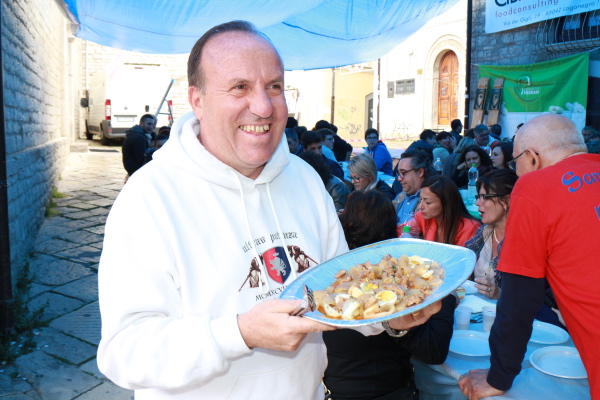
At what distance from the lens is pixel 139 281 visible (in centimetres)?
129

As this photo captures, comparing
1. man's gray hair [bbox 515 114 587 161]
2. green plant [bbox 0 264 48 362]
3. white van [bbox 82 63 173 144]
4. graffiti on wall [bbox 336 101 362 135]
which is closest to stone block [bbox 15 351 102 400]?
green plant [bbox 0 264 48 362]

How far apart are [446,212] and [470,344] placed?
192cm

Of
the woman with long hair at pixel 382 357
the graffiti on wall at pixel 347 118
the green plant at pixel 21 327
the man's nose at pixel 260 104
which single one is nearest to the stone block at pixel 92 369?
the green plant at pixel 21 327

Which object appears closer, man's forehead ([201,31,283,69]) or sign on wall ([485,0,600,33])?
man's forehead ([201,31,283,69])

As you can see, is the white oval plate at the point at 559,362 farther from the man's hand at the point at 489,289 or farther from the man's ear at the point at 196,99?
the man's ear at the point at 196,99

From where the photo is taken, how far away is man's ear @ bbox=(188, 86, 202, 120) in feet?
5.19

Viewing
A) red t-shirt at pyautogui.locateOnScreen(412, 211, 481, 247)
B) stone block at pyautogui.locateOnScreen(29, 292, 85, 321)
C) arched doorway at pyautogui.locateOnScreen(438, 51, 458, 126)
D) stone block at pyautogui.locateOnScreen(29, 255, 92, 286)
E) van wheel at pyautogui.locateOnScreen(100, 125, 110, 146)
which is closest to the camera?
red t-shirt at pyautogui.locateOnScreen(412, 211, 481, 247)

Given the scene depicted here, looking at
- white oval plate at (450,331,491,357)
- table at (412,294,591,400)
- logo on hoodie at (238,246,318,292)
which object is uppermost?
logo on hoodie at (238,246,318,292)

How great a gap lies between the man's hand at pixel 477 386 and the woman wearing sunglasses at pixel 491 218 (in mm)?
1428

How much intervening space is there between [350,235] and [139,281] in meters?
1.87

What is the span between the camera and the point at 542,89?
Result: 442 inches

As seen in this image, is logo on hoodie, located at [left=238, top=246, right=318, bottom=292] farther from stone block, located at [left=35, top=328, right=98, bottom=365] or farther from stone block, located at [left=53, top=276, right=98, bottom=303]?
stone block, located at [left=53, top=276, right=98, bottom=303]

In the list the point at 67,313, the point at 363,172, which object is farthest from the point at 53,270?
the point at 363,172

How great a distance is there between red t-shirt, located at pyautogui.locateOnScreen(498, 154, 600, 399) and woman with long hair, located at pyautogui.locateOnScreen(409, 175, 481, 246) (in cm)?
225
